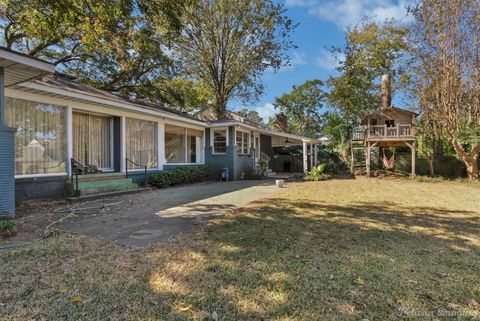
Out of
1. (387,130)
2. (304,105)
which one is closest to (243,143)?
(387,130)

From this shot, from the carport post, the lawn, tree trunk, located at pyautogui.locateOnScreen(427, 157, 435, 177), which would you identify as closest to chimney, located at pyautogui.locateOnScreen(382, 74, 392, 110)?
tree trunk, located at pyautogui.locateOnScreen(427, 157, 435, 177)

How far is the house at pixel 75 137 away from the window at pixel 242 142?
0.57 meters

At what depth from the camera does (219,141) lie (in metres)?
14.7

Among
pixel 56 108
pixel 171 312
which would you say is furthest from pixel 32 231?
pixel 56 108

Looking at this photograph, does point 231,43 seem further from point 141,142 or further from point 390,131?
point 390,131

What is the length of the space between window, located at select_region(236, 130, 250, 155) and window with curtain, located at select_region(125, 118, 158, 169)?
4.86 metres

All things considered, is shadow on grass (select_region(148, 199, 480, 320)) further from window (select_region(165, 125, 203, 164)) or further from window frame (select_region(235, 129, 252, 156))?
window frame (select_region(235, 129, 252, 156))

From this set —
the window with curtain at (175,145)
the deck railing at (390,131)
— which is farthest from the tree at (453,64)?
the window with curtain at (175,145)

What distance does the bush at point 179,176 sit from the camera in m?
10.5

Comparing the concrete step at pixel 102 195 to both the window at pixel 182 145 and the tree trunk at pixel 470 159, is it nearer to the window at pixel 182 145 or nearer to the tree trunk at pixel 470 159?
the window at pixel 182 145

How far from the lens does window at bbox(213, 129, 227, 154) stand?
47.5ft

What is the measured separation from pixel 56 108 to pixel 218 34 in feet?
42.0

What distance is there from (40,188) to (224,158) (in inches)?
331

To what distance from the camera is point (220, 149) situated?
14594mm
